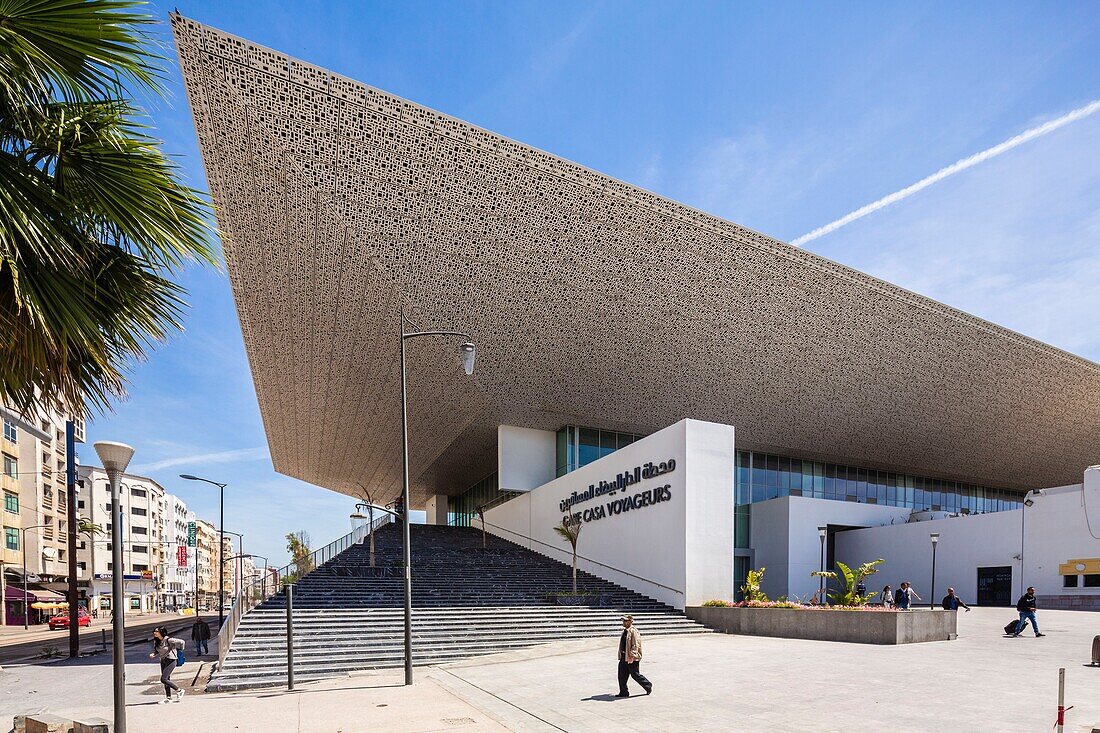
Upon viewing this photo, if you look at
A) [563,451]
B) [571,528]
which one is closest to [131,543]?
[563,451]

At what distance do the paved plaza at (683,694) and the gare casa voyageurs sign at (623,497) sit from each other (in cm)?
766

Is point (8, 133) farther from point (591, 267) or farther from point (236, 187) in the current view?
point (591, 267)

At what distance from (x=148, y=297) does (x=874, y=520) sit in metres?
41.5

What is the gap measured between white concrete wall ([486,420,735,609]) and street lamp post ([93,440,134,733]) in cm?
1878

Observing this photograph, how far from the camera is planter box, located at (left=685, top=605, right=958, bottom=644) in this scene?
17.9 meters

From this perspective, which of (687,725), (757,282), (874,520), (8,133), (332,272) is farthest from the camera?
(874,520)

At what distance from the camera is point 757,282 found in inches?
948

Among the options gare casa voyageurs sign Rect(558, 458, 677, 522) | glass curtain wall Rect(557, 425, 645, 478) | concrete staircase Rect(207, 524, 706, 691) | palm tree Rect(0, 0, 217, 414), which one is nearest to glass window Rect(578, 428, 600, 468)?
glass curtain wall Rect(557, 425, 645, 478)

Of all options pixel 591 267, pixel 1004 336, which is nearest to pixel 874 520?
pixel 1004 336

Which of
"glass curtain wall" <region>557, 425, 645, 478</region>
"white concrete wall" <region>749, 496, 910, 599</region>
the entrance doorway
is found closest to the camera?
the entrance doorway

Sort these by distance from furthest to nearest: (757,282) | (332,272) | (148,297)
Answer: (757,282) < (332,272) < (148,297)

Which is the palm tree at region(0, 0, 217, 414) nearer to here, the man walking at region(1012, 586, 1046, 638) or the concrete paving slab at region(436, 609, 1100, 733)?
the concrete paving slab at region(436, 609, 1100, 733)

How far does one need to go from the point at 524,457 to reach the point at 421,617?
58.8 ft

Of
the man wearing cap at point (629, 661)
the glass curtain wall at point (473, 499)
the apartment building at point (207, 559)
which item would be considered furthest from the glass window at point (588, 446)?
the apartment building at point (207, 559)
